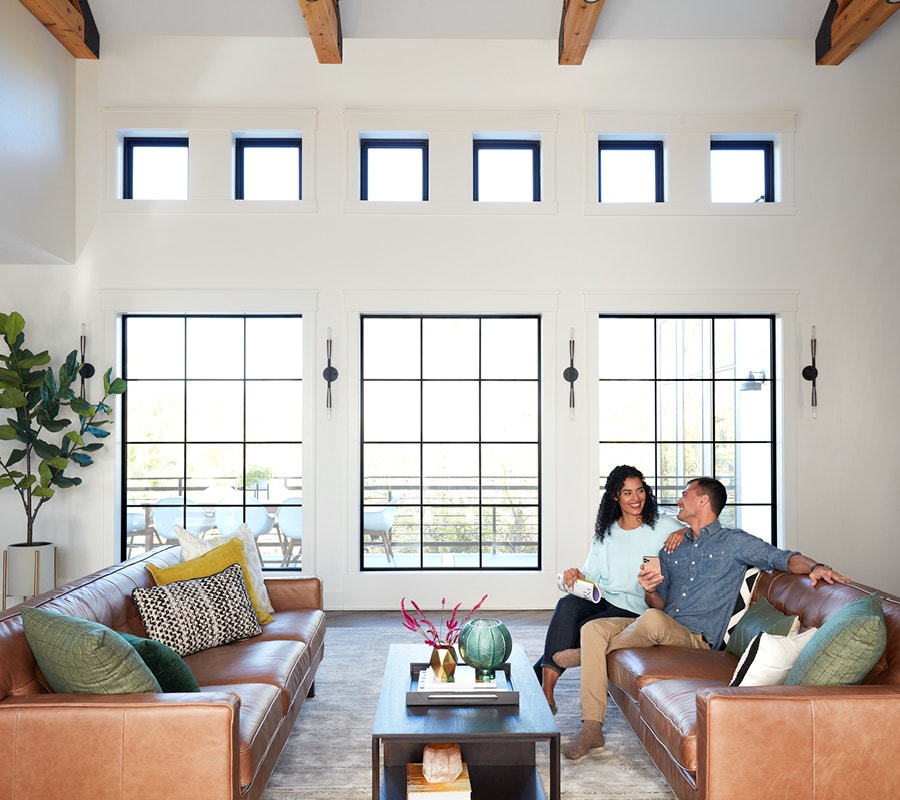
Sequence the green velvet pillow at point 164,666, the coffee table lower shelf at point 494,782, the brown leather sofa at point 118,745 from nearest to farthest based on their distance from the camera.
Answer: the brown leather sofa at point 118,745 → the green velvet pillow at point 164,666 → the coffee table lower shelf at point 494,782

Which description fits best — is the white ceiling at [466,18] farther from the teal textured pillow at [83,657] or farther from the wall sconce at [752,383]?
the teal textured pillow at [83,657]

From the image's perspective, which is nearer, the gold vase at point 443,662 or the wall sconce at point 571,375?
the gold vase at point 443,662

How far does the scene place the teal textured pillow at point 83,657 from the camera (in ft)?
7.80

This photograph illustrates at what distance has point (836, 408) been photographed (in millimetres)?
6098

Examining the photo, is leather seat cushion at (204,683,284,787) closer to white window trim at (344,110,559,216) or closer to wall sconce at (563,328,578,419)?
wall sconce at (563,328,578,419)

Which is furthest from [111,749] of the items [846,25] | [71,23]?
[846,25]

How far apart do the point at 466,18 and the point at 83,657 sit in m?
5.14

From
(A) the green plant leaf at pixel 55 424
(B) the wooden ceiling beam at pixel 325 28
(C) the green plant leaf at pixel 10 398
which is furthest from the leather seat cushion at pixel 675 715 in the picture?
(B) the wooden ceiling beam at pixel 325 28

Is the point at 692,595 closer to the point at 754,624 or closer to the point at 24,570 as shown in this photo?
the point at 754,624

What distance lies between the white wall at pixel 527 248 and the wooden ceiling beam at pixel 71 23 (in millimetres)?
148

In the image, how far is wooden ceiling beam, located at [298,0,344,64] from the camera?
5375mm

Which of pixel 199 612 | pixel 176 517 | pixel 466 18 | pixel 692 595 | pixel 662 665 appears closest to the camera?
pixel 662 665

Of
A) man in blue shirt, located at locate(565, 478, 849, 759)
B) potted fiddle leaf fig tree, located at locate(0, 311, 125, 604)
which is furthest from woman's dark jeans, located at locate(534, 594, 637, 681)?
potted fiddle leaf fig tree, located at locate(0, 311, 125, 604)

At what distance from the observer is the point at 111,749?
7.57 feet
